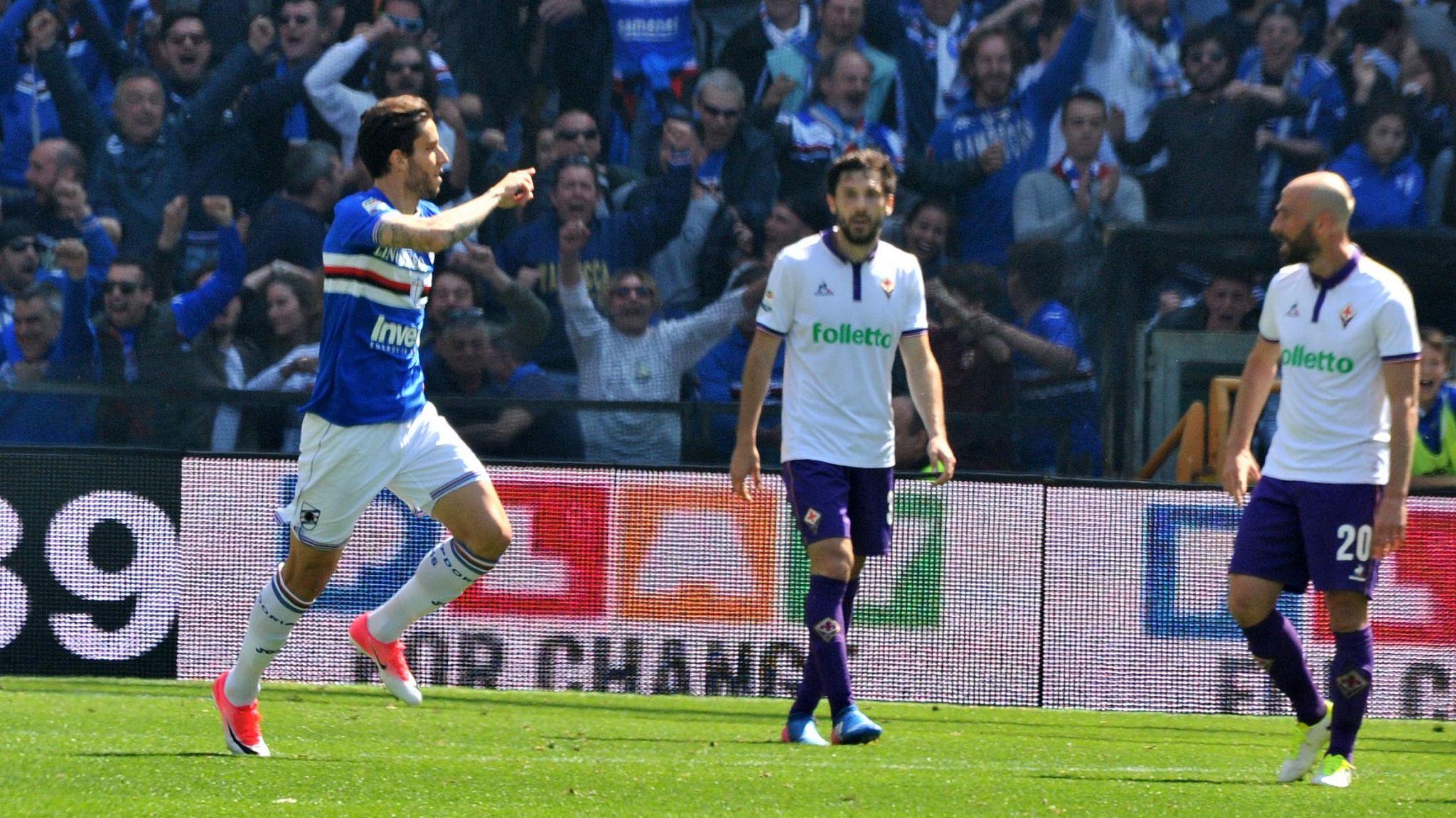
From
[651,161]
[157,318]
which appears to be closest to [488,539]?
[651,161]

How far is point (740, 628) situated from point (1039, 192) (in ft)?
20.6

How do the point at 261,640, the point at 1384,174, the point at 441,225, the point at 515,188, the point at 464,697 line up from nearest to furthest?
the point at 441,225 < the point at 515,188 < the point at 261,640 < the point at 464,697 < the point at 1384,174

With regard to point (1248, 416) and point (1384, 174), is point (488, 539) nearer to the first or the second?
point (1248, 416)

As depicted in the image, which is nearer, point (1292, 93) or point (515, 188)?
point (515, 188)

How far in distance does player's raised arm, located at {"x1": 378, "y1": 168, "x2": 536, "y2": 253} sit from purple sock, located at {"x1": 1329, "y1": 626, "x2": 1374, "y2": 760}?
3.03 m

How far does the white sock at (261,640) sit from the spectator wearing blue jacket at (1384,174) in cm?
1043

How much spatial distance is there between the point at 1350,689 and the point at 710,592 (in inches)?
148

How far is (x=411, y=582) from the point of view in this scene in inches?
244

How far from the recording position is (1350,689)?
593 centimetres

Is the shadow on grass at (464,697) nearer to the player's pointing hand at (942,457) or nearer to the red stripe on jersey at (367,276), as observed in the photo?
the player's pointing hand at (942,457)

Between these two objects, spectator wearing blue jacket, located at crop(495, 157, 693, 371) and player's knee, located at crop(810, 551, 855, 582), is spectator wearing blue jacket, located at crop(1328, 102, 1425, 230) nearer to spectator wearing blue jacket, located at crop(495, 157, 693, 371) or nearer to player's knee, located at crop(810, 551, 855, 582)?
spectator wearing blue jacket, located at crop(495, 157, 693, 371)

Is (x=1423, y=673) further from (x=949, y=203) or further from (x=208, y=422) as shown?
(x=208, y=422)

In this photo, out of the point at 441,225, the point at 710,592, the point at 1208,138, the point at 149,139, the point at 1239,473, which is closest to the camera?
the point at 441,225

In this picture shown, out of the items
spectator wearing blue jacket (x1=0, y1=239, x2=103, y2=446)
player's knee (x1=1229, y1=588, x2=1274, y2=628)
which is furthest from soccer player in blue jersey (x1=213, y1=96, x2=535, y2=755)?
spectator wearing blue jacket (x1=0, y1=239, x2=103, y2=446)
